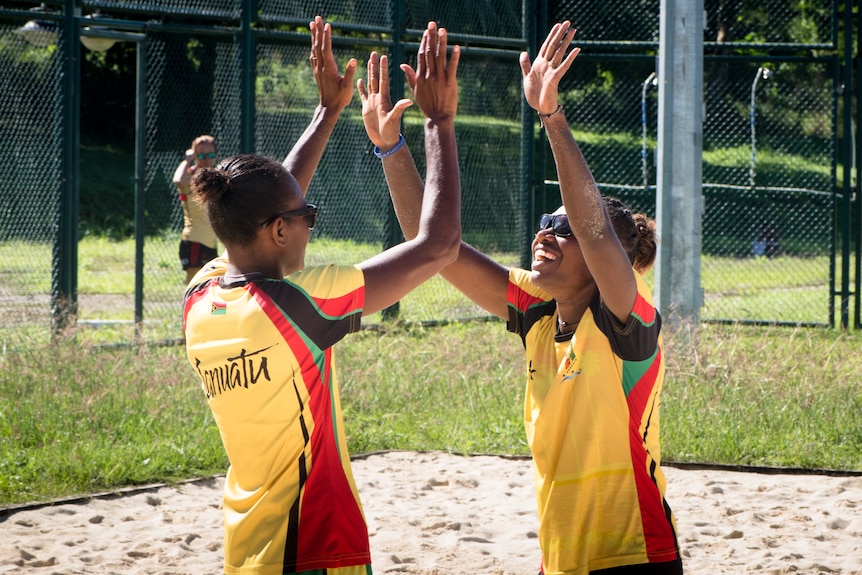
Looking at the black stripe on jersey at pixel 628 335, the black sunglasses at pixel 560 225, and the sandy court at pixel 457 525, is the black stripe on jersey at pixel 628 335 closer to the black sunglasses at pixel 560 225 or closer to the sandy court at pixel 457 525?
the black sunglasses at pixel 560 225

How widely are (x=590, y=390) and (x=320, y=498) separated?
2.54ft

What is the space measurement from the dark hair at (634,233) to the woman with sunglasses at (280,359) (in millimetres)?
656

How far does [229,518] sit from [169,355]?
5.67 metres

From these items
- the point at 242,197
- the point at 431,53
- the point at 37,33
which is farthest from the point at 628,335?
the point at 37,33

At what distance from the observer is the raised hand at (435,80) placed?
281cm

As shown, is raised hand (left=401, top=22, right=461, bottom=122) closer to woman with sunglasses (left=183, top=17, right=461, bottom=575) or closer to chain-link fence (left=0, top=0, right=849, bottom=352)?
woman with sunglasses (left=183, top=17, right=461, bottom=575)

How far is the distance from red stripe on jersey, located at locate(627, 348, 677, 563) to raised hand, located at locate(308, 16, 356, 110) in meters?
1.21

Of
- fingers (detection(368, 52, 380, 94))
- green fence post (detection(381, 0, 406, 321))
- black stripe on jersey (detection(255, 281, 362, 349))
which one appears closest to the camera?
black stripe on jersey (detection(255, 281, 362, 349))

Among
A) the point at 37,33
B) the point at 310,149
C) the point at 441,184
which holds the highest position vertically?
the point at 37,33

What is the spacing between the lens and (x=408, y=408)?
7141mm

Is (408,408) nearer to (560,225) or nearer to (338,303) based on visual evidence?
(560,225)

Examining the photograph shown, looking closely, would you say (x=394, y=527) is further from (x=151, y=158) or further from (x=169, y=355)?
(x=151, y=158)

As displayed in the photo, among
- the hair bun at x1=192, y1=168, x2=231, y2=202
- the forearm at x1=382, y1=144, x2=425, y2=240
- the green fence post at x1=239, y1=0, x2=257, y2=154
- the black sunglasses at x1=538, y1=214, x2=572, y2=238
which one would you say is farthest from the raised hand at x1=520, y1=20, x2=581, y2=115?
the green fence post at x1=239, y1=0, x2=257, y2=154

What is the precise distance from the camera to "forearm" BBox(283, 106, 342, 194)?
3.22 metres
